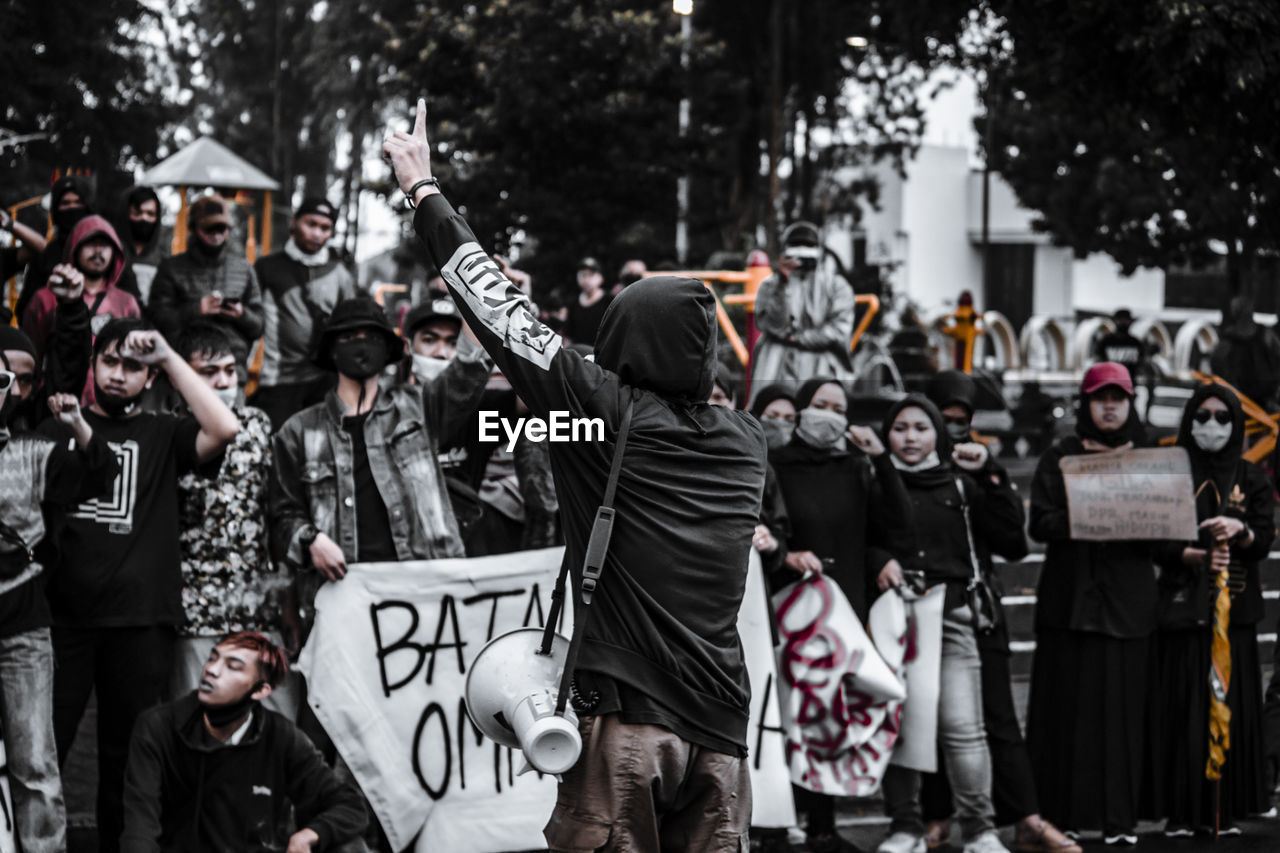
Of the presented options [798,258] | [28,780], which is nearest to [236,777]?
[28,780]

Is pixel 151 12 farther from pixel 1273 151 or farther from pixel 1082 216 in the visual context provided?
pixel 1082 216

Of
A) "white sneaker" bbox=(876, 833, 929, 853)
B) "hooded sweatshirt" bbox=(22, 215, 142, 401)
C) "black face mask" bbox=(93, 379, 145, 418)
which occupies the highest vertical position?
"hooded sweatshirt" bbox=(22, 215, 142, 401)

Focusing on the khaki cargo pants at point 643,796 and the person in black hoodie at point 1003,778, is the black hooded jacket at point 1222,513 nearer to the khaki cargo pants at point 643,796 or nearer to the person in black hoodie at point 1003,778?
the person in black hoodie at point 1003,778

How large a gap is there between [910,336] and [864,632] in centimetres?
1789

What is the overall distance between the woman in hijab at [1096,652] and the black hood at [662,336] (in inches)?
161

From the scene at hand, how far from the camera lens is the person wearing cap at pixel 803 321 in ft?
33.2

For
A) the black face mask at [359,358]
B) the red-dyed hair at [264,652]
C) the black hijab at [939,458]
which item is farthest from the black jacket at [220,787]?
the black hijab at [939,458]

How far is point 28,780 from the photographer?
5434 mm

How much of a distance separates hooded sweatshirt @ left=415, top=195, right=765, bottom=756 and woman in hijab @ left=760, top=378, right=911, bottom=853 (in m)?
3.32

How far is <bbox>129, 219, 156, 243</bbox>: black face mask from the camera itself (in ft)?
28.2

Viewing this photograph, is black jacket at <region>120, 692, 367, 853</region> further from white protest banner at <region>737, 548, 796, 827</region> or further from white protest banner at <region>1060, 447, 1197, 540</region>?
white protest banner at <region>1060, 447, 1197, 540</region>

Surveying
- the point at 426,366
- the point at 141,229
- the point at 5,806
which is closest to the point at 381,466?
the point at 426,366

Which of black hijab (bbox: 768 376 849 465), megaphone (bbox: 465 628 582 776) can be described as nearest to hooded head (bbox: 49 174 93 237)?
black hijab (bbox: 768 376 849 465)

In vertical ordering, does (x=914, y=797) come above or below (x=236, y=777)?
below
